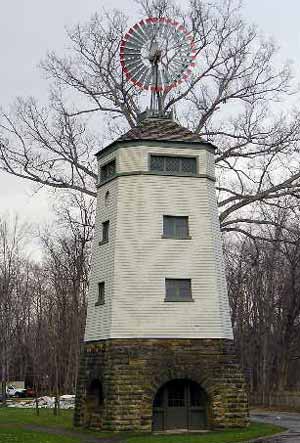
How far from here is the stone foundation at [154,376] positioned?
24.8 m

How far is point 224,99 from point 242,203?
5.45 metres

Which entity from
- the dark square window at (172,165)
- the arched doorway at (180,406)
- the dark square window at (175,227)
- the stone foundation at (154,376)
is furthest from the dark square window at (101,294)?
the dark square window at (172,165)

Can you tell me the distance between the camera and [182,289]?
26.5 meters

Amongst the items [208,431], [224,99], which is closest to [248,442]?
[208,431]

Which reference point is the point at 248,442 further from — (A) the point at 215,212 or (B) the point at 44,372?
(B) the point at 44,372

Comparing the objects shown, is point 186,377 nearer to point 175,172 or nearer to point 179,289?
point 179,289

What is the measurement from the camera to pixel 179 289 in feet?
86.8

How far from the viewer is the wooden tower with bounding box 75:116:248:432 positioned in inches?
1000

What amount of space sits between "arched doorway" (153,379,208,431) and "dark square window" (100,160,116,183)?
8.64 metres

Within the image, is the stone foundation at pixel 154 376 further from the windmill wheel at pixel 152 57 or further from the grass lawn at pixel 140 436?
the windmill wheel at pixel 152 57

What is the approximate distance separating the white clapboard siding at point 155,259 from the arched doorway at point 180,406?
1.92 m

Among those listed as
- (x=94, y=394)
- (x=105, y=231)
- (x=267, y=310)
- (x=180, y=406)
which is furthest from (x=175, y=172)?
(x=267, y=310)

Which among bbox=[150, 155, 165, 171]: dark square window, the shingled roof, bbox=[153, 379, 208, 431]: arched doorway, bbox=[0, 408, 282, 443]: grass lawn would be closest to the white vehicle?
bbox=[0, 408, 282, 443]: grass lawn

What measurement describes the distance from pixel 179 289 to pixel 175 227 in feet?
8.02
